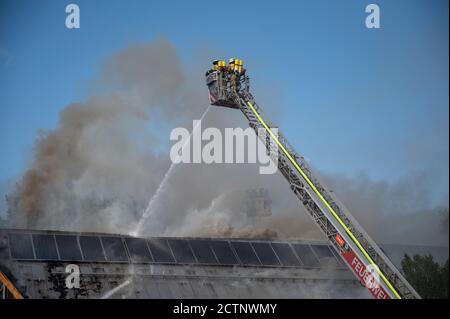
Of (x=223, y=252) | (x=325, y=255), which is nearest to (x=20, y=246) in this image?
(x=223, y=252)

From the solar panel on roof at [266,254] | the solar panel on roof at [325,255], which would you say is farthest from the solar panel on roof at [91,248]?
the solar panel on roof at [325,255]

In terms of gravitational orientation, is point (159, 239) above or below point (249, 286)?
above

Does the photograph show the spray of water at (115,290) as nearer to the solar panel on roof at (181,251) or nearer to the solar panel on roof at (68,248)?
the solar panel on roof at (68,248)

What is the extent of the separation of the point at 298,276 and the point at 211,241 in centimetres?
610

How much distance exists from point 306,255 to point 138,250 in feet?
38.4

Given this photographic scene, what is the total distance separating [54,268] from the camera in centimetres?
2970

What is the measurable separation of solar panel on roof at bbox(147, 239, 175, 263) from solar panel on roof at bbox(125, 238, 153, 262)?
36cm

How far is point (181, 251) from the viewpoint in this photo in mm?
34031

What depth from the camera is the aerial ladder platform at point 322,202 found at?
28188 millimetres

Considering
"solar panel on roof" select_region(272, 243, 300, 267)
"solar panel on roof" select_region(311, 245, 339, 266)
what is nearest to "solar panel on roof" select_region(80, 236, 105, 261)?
"solar panel on roof" select_region(272, 243, 300, 267)

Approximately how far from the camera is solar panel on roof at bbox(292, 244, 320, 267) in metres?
36.4

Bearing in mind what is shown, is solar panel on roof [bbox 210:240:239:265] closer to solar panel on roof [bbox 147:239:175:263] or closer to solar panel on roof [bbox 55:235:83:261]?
solar panel on roof [bbox 147:239:175:263]
